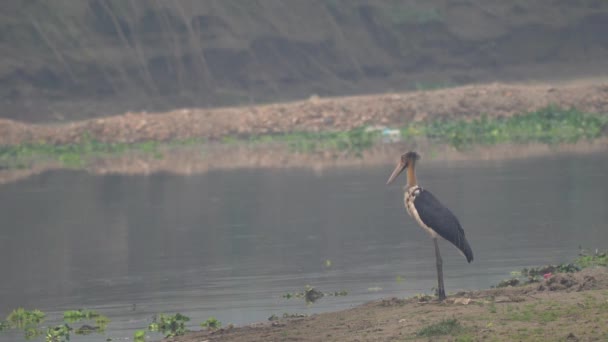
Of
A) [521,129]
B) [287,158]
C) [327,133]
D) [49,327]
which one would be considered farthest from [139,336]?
[327,133]

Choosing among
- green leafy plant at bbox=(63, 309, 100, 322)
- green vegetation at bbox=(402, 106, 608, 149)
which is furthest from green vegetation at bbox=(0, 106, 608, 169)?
green leafy plant at bbox=(63, 309, 100, 322)

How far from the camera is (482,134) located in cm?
3666

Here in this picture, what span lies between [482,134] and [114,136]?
15.1 metres

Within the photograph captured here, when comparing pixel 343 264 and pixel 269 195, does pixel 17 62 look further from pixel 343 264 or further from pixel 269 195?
pixel 343 264

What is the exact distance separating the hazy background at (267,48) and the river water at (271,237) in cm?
2809

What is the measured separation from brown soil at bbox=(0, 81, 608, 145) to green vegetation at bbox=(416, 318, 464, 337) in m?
35.3

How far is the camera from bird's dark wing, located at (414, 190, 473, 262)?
33.7ft

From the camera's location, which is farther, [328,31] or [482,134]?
[328,31]

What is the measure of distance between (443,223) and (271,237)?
285 inches

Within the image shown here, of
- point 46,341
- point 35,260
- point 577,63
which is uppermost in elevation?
point 577,63

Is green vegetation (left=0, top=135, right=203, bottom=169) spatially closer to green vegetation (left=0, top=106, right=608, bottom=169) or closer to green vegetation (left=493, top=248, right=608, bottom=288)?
Result: green vegetation (left=0, top=106, right=608, bottom=169)

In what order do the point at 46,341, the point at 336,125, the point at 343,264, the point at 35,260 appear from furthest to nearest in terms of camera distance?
the point at 336,125 → the point at 35,260 → the point at 343,264 → the point at 46,341

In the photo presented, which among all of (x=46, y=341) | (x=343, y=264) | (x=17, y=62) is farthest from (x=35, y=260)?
(x=17, y=62)

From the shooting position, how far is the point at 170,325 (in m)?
10.9
